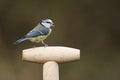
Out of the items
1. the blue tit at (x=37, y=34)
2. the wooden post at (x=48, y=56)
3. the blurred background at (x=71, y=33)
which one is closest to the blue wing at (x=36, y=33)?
the blue tit at (x=37, y=34)

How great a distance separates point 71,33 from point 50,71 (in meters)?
1.70

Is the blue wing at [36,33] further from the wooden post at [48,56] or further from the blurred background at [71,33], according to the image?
the blurred background at [71,33]

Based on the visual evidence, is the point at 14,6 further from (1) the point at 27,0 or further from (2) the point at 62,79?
(2) the point at 62,79

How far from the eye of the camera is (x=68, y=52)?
5.16 ft

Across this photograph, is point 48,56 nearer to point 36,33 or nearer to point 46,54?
point 46,54

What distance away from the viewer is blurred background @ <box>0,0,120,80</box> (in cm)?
319

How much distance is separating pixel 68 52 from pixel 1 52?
5.67 ft

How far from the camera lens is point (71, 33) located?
3221 mm

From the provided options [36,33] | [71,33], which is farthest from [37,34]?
[71,33]

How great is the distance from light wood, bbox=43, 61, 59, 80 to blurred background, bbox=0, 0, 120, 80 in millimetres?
1599

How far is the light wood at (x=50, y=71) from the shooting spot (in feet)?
4.99

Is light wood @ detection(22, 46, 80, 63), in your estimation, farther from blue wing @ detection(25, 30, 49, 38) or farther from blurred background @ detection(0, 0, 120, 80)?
blurred background @ detection(0, 0, 120, 80)

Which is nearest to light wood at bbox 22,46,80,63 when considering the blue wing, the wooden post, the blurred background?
the wooden post

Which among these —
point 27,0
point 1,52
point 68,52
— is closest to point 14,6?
point 27,0
